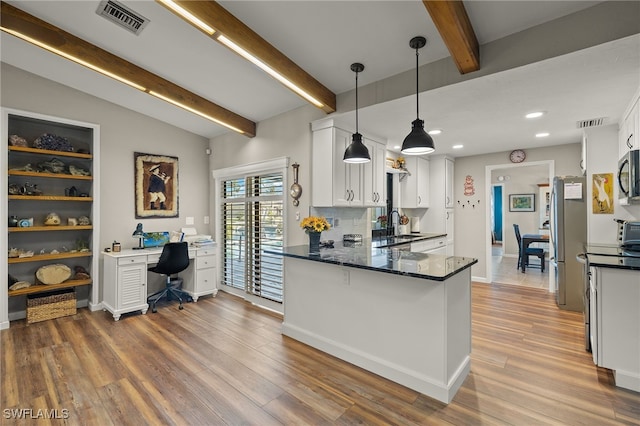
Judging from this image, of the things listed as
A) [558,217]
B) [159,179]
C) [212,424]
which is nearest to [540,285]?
[558,217]

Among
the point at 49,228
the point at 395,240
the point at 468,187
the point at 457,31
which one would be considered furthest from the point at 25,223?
the point at 468,187

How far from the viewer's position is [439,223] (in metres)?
5.66

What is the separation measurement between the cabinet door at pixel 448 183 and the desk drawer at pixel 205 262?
4273 millimetres

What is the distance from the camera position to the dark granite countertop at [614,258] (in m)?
2.22

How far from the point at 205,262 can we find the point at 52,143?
8.18ft

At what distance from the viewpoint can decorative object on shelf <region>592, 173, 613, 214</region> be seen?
144 inches

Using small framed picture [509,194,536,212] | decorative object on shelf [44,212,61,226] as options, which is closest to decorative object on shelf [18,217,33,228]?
decorative object on shelf [44,212,61,226]

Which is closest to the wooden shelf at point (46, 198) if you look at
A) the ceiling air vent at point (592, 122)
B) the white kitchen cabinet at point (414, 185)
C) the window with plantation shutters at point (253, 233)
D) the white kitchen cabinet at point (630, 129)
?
the window with plantation shutters at point (253, 233)

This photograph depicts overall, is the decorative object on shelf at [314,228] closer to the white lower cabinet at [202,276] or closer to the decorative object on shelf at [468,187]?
the white lower cabinet at [202,276]

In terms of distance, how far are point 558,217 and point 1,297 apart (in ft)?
22.8

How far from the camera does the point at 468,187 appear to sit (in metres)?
5.74

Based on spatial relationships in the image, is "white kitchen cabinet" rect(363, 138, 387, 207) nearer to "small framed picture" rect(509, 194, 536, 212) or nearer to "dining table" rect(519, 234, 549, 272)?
"dining table" rect(519, 234, 549, 272)

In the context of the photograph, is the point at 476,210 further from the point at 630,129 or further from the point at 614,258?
the point at 614,258

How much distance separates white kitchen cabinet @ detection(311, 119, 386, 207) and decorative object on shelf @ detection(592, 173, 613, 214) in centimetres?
286
